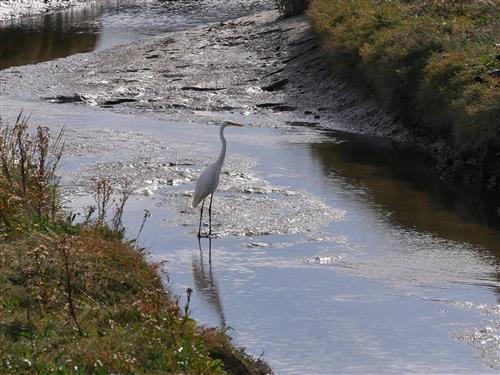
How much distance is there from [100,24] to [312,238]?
73.0ft

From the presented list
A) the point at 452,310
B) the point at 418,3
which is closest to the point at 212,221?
the point at 452,310

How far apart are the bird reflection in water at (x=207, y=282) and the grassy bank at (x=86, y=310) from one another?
0.56m

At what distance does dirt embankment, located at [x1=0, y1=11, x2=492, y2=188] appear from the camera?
21.1 meters

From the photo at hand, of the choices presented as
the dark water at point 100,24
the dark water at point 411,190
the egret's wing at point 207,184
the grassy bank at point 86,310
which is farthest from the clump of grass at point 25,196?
the dark water at point 100,24

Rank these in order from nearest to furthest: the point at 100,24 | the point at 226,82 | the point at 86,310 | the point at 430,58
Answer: the point at 86,310 → the point at 430,58 → the point at 226,82 → the point at 100,24

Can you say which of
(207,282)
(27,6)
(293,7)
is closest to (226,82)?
(293,7)

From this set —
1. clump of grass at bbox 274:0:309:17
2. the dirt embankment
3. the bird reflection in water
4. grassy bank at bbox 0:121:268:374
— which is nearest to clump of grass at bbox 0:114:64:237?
grassy bank at bbox 0:121:268:374

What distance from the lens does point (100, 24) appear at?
34.4 metres

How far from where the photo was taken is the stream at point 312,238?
10026 millimetres

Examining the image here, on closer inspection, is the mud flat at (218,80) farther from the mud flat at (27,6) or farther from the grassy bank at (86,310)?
the grassy bank at (86,310)

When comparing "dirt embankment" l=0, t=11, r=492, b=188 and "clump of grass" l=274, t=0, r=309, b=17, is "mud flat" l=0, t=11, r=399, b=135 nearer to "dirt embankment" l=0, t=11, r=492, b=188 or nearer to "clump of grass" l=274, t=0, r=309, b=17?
"dirt embankment" l=0, t=11, r=492, b=188

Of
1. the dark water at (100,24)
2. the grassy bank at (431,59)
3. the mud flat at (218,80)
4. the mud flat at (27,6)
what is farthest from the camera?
the mud flat at (27,6)

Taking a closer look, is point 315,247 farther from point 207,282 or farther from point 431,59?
point 431,59

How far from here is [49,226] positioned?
10.7 m
